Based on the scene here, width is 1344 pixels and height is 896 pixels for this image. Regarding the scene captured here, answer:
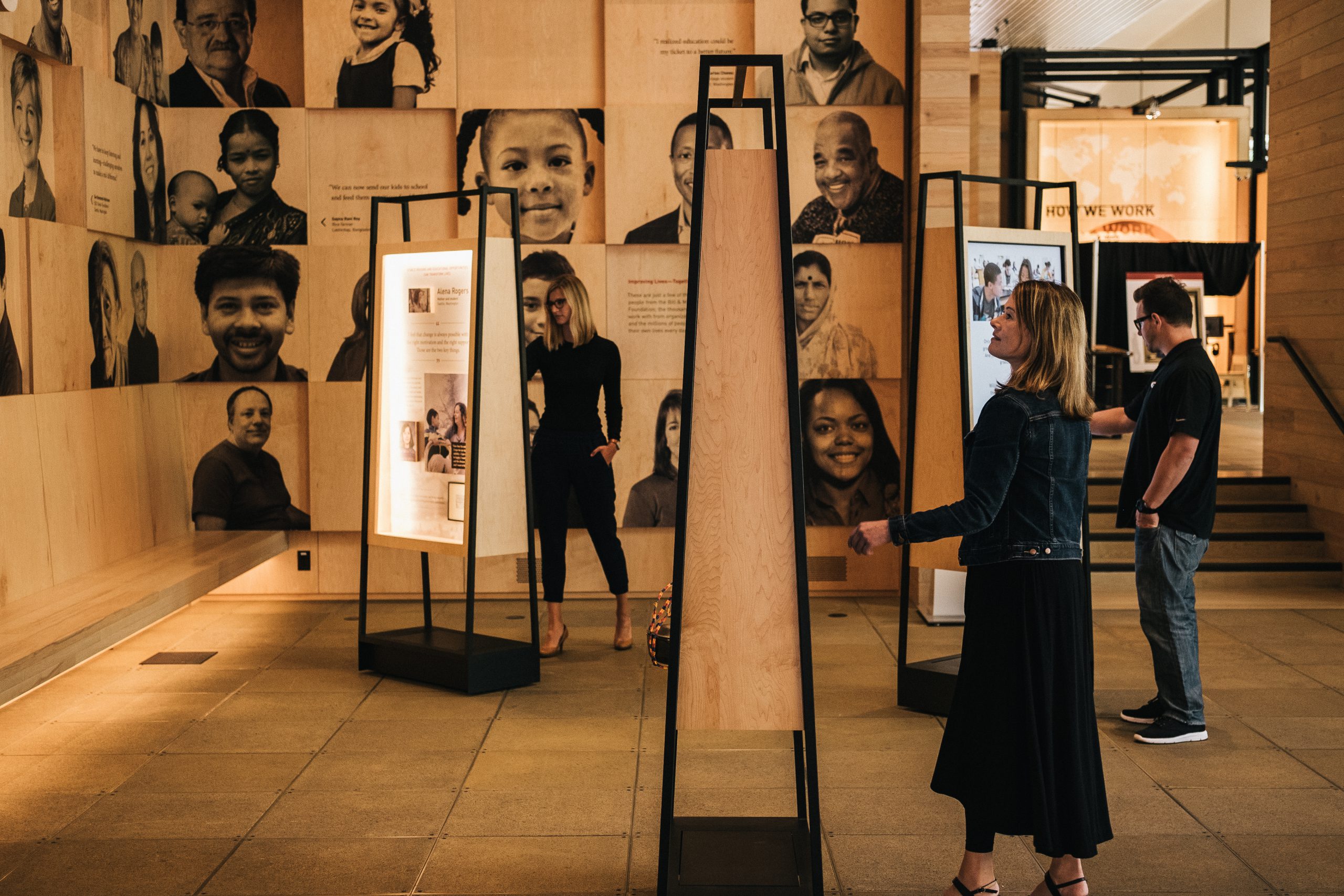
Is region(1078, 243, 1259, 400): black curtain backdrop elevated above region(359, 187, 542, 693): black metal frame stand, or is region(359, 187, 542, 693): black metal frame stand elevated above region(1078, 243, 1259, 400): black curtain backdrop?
region(1078, 243, 1259, 400): black curtain backdrop

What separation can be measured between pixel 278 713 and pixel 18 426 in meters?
1.83

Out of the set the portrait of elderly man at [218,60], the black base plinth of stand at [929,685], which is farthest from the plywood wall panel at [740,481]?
the portrait of elderly man at [218,60]

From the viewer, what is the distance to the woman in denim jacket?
290 centimetres

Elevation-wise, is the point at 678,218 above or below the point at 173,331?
above

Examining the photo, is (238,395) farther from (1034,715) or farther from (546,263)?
(1034,715)

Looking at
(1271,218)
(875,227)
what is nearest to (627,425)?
(875,227)

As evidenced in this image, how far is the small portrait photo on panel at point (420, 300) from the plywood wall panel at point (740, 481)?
2.64 meters

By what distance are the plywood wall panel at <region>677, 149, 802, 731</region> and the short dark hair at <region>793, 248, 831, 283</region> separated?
4.22 m

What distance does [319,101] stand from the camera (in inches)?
279

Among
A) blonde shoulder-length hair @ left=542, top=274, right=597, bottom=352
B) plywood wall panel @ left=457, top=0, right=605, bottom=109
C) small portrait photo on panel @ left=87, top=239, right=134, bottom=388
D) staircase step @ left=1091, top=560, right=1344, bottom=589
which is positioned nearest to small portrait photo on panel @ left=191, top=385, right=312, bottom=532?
small portrait photo on panel @ left=87, top=239, right=134, bottom=388

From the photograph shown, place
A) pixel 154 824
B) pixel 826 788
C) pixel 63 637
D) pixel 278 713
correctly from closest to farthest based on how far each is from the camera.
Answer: pixel 154 824, pixel 826 788, pixel 63 637, pixel 278 713

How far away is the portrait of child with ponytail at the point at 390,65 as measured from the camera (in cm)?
707

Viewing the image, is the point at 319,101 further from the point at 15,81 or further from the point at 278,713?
the point at 278,713

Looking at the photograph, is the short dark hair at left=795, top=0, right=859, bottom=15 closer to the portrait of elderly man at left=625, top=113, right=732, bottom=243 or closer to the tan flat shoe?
the portrait of elderly man at left=625, top=113, right=732, bottom=243
